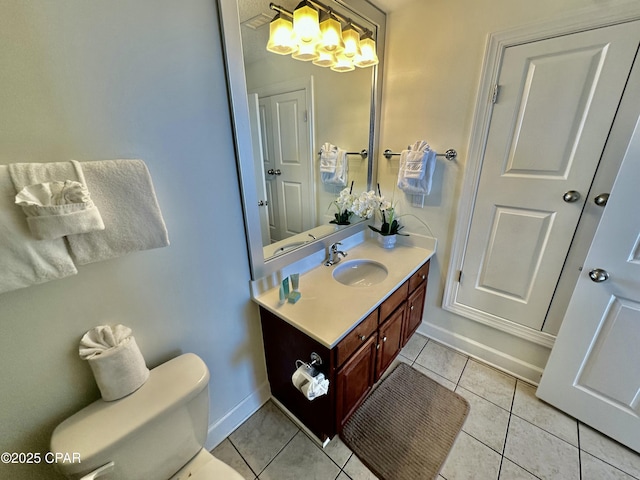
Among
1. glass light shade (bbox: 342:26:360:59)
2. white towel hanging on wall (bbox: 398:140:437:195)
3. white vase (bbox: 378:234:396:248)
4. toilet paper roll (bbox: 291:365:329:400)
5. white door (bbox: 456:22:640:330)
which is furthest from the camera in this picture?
white vase (bbox: 378:234:396:248)

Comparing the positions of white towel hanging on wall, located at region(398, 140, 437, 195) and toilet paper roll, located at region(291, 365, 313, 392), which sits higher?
white towel hanging on wall, located at region(398, 140, 437, 195)

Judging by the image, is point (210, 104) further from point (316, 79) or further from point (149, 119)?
point (316, 79)

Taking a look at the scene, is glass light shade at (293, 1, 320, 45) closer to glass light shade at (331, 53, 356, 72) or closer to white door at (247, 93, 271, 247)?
glass light shade at (331, 53, 356, 72)

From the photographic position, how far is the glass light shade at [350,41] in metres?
1.36

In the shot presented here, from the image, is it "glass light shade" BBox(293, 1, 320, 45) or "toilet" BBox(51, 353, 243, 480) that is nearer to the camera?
"toilet" BBox(51, 353, 243, 480)

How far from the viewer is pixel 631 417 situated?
1.22 meters

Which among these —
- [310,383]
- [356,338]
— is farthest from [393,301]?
[310,383]

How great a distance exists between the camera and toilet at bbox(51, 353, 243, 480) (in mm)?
734

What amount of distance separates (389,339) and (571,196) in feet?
3.88

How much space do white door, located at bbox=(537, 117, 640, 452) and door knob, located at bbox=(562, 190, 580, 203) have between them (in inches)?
7.3

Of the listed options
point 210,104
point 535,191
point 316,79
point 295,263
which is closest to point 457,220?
point 535,191

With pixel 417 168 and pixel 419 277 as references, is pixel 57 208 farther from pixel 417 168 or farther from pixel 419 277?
pixel 419 277

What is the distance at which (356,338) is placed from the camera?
1.14 m

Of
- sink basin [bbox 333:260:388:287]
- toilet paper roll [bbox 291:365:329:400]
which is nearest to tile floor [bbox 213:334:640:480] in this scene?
toilet paper roll [bbox 291:365:329:400]
